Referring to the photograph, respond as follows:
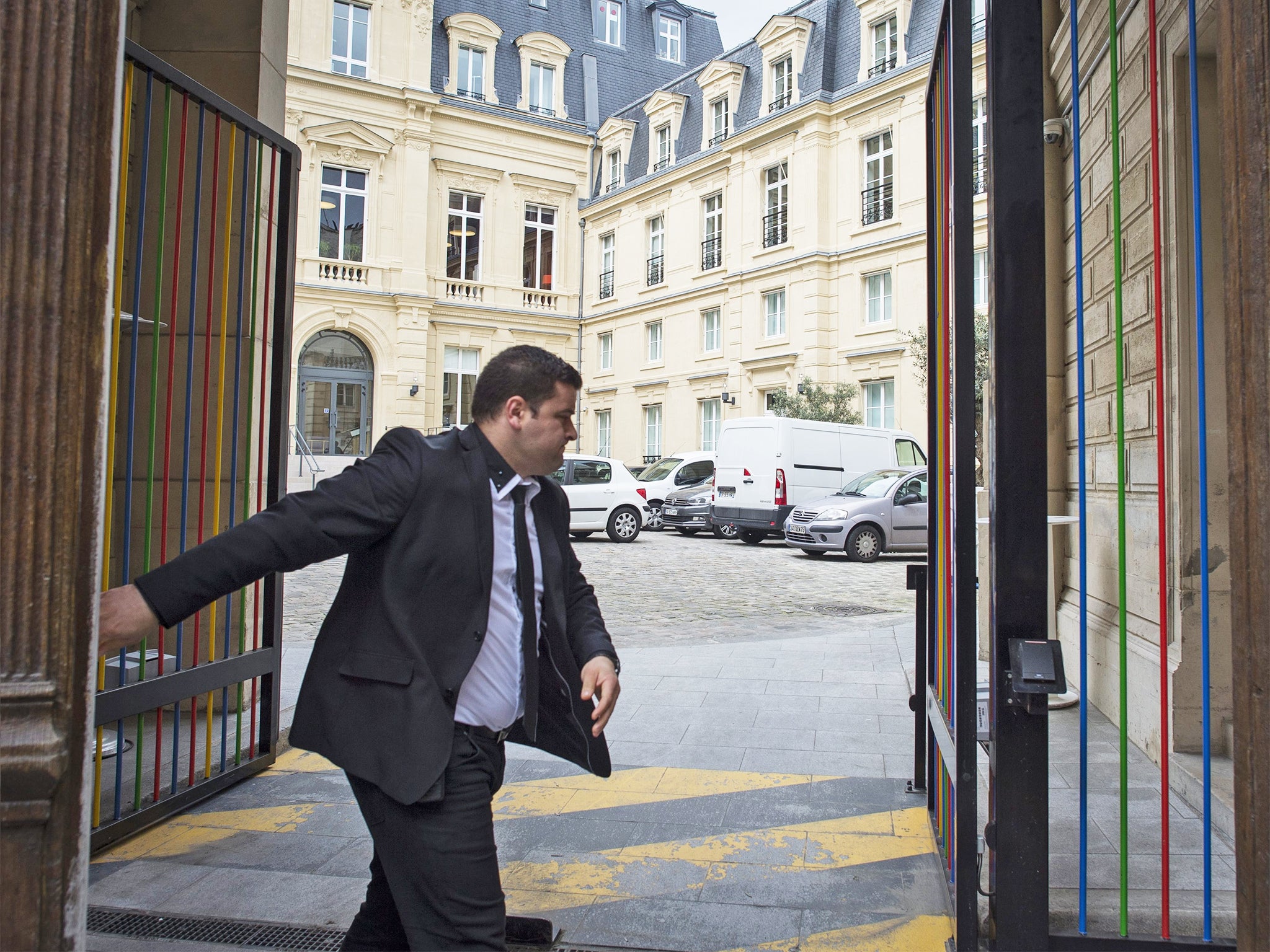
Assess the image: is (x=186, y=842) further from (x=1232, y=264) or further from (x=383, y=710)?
(x=1232, y=264)

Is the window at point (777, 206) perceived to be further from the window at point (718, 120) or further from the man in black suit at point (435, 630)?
the man in black suit at point (435, 630)

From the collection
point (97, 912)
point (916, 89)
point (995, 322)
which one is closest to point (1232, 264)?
point (995, 322)

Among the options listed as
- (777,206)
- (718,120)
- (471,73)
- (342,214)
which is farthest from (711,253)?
(342,214)

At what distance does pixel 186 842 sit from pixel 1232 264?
12.4ft

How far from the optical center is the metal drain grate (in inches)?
116

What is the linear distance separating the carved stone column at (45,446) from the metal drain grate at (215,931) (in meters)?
1.35

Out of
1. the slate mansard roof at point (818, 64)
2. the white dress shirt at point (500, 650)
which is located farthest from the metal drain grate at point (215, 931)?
the slate mansard roof at point (818, 64)

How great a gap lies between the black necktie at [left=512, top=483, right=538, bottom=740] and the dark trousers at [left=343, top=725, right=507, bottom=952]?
0.19 metres

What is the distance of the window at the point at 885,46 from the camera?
2527 cm

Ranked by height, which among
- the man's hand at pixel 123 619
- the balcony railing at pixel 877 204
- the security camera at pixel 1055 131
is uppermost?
the balcony railing at pixel 877 204

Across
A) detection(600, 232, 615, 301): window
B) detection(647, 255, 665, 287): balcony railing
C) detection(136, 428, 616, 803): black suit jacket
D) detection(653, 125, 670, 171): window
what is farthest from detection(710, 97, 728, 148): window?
detection(136, 428, 616, 803): black suit jacket

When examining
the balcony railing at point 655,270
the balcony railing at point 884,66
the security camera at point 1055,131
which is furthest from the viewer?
the balcony railing at point 655,270

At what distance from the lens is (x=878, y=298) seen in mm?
25219

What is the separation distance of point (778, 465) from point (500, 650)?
608 inches
